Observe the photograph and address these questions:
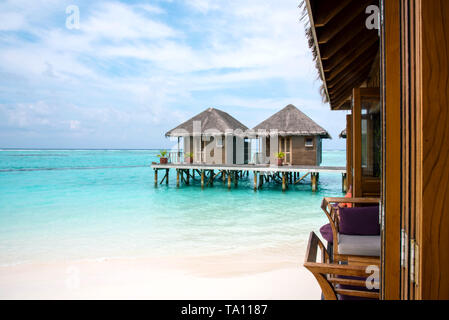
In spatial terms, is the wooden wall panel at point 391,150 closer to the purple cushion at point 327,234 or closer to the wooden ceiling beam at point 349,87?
the purple cushion at point 327,234

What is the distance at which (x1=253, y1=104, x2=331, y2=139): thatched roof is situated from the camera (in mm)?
17969

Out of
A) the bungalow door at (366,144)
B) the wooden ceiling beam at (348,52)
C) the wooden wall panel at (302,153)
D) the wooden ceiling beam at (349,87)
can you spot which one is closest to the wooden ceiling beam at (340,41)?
the wooden ceiling beam at (348,52)

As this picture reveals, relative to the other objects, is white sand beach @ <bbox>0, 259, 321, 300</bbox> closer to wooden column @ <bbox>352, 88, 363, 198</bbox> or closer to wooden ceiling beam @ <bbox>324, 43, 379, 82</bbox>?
wooden column @ <bbox>352, 88, 363, 198</bbox>

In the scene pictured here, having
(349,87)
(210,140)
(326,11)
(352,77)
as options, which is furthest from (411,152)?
(210,140)

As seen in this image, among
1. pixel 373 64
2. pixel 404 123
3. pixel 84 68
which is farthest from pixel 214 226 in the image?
pixel 84 68

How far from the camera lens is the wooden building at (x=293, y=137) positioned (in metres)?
18.2

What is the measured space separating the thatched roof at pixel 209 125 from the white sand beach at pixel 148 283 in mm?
13768

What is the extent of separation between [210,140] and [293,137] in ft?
17.2

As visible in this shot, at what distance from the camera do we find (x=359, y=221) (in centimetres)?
344

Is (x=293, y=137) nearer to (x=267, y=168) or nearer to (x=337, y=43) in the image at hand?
(x=267, y=168)

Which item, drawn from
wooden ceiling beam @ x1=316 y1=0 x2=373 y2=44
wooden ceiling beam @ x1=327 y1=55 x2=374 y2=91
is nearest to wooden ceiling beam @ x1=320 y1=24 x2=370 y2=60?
wooden ceiling beam @ x1=316 y1=0 x2=373 y2=44

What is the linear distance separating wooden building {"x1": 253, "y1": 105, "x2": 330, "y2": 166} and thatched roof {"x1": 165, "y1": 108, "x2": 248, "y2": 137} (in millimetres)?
2034

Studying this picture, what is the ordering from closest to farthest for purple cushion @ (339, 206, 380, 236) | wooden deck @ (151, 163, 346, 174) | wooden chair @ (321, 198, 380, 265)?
wooden chair @ (321, 198, 380, 265) < purple cushion @ (339, 206, 380, 236) < wooden deck @ (151, 163, 346, 174)

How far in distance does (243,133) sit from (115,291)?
1530 cm
